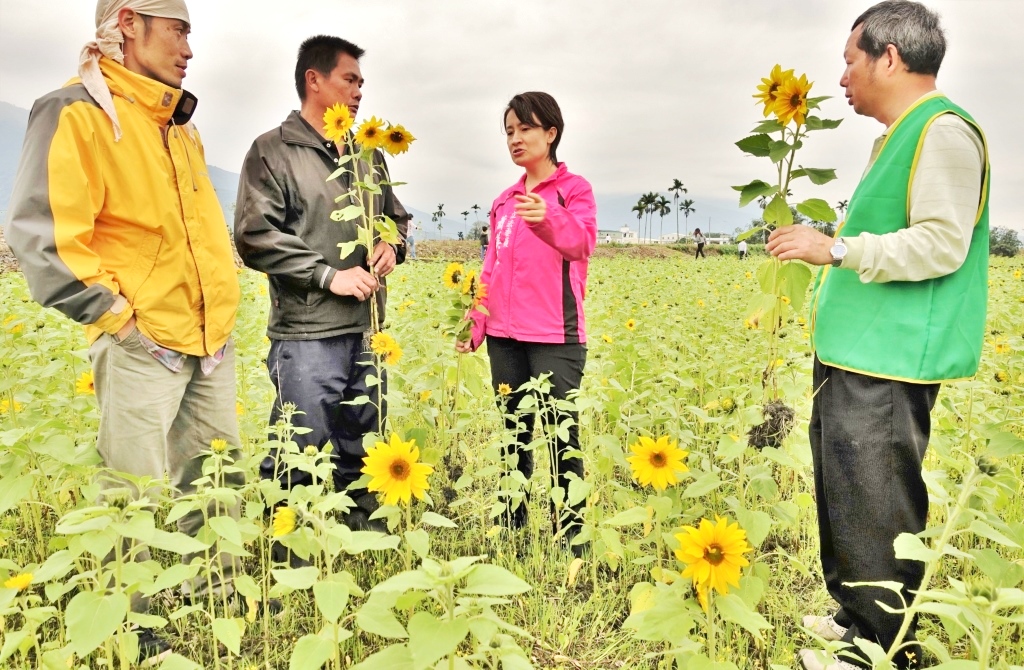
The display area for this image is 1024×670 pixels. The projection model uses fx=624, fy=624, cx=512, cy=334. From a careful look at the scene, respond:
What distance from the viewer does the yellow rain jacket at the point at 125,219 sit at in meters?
1.68

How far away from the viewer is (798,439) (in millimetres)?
1938

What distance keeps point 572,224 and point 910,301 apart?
1155 millimetres

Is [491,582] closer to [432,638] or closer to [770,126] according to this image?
[432,638]

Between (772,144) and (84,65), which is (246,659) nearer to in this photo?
(84,65)

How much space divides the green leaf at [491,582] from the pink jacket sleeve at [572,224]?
57.7 inches

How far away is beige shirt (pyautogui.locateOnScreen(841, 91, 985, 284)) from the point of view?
4.86 feet

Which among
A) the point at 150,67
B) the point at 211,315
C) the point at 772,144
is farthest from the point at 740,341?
the point at 150,67

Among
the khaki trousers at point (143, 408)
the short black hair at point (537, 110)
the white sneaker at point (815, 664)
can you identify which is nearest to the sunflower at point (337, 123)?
the short black hair at point (537, 110)

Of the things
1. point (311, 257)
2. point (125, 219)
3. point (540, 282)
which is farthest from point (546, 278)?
point (125, 219)

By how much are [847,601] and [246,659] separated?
1756mm

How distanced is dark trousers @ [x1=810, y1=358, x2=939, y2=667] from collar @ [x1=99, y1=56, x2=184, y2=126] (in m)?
2.18

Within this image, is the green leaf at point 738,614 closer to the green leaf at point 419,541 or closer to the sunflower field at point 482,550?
the sunflower field at point 482,550

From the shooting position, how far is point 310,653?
1171 mm

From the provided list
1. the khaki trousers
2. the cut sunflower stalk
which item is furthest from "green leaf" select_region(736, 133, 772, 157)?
the khaki trousers
